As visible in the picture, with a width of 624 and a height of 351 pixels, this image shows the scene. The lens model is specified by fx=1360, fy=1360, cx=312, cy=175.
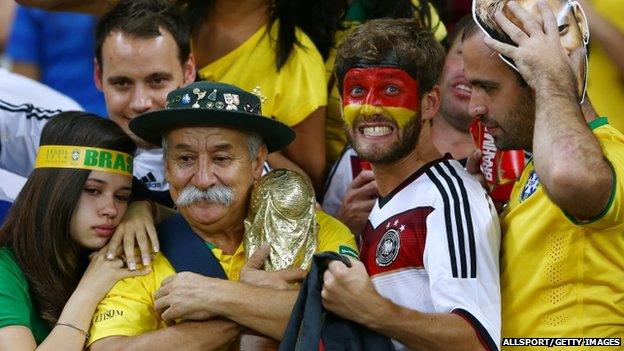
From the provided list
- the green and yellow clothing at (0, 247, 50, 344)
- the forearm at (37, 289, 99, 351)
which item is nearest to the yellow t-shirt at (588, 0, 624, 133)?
the forearm at (37, 289, 99, 351)

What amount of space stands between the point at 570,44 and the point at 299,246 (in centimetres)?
118

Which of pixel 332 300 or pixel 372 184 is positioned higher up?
pixel 372 184

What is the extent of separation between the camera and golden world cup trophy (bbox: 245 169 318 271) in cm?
478

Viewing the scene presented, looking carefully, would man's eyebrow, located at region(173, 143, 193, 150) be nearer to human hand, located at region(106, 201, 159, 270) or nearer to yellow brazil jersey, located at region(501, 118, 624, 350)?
human hand, located at region(106, 201, 159, 270)

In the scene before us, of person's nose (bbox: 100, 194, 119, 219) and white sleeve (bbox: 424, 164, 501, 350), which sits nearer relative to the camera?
white sleeve (bbox: 424, 164, 501, 350)

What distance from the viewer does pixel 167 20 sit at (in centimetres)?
563

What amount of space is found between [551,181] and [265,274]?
1129mm

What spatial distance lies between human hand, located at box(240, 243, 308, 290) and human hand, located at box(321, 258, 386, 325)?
39 centimetres

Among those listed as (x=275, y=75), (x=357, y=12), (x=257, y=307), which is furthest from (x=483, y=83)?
(x=357, y=12)

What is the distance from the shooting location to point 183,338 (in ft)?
15.0

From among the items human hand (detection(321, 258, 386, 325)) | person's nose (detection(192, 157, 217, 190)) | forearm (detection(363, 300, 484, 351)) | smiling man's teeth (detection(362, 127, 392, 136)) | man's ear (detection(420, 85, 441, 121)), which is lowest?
forearm (detection(363, 300, 484, 351))

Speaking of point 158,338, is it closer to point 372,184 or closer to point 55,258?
point 55,258

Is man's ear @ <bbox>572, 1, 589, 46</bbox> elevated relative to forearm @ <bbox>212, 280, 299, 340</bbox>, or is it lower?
elevated

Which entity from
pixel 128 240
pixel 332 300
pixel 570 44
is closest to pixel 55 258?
pixel 128 240
